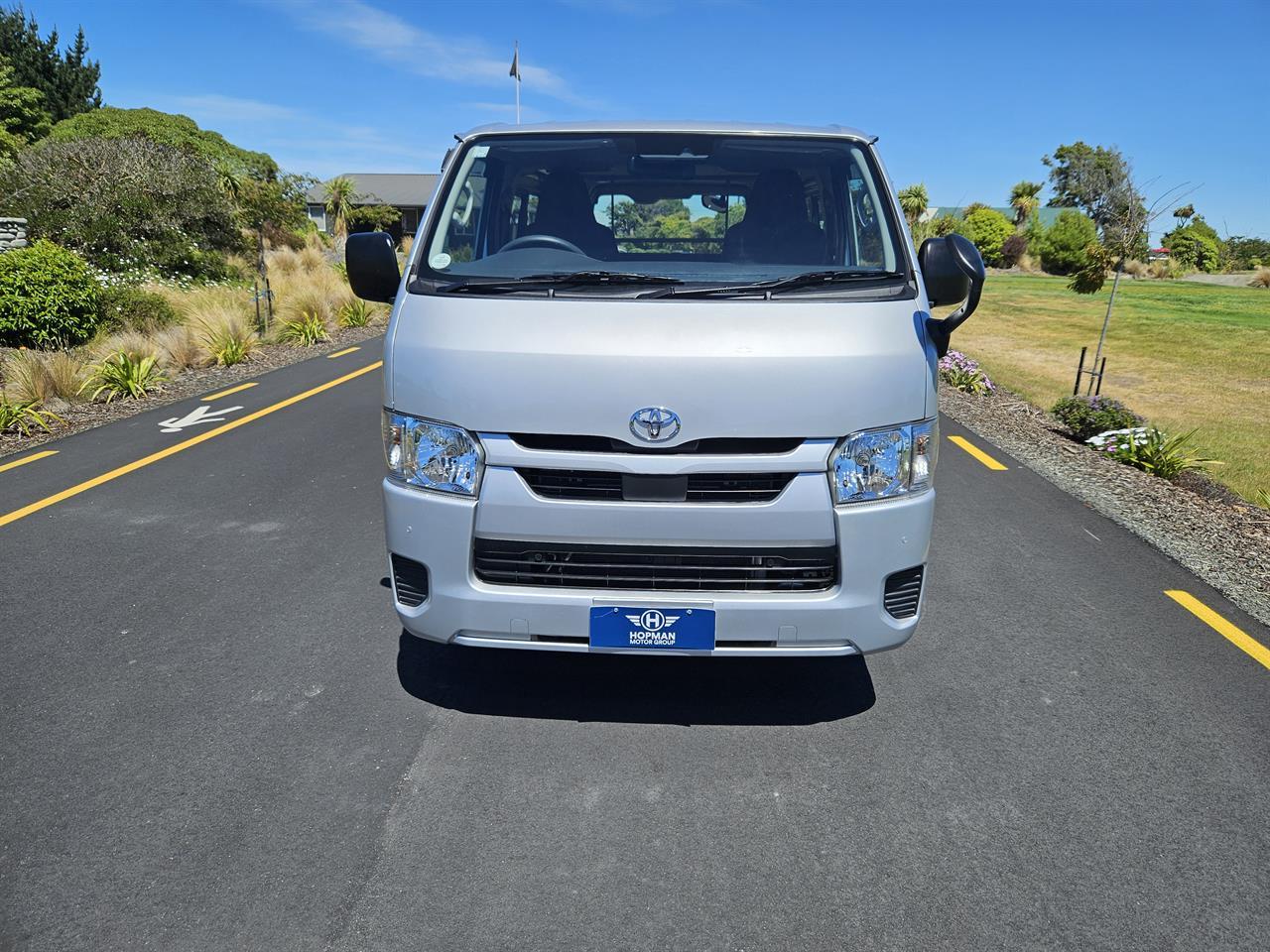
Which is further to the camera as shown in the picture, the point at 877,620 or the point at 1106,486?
the point at 1106,486

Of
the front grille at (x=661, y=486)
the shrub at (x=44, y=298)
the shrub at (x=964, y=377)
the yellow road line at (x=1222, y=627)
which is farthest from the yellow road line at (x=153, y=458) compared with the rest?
the shrub at (x=964, y=377)

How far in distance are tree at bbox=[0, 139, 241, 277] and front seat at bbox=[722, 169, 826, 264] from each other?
2169cm

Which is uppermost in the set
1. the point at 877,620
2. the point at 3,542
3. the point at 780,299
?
the point at 780,299

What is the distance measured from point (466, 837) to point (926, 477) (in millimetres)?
1956

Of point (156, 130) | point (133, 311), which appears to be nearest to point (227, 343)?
point (133, 311)

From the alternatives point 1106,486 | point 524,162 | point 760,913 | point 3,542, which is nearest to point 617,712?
point 760,913

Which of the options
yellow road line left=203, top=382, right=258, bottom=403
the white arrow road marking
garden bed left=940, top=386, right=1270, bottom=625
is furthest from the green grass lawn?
yellow road line left=203, top=382, right=258, bottom=403

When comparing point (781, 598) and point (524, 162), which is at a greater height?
point (524, 162)

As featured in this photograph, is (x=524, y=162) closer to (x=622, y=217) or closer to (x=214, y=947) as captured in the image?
(x=622, y=217)

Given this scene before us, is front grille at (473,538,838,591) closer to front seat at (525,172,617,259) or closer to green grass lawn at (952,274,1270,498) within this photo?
front seat at (525,172,617,259)

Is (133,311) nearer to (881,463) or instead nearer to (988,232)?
(881,463)

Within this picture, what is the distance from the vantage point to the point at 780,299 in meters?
3.24

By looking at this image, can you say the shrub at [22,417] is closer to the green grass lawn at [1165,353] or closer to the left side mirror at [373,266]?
the left side mirror at [373,266]

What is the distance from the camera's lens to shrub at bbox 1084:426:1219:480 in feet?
25.7
